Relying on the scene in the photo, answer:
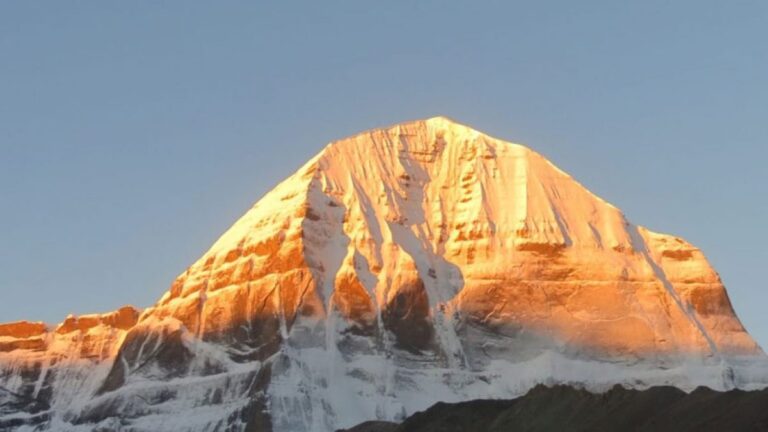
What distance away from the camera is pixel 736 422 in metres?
186

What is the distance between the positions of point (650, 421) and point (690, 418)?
520 centimetres

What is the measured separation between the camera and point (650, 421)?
200m

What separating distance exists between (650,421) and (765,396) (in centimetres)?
1495

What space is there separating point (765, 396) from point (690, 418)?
32.1 ft

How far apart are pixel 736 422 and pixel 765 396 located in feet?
12.6

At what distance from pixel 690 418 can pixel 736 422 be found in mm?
9748

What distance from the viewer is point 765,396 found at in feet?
617

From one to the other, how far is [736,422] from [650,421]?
14705 mm

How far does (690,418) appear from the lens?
196m

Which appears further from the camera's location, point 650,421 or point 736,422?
point 650,421
